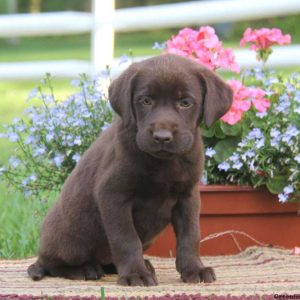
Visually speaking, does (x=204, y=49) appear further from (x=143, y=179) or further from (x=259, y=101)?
(x=143, y=179)

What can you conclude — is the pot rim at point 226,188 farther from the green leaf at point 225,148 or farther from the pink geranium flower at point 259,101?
the pink geranium flower at point 259,101

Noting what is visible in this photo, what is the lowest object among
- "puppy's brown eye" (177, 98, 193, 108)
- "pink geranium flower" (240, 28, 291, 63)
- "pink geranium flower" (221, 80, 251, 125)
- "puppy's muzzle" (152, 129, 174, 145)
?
"pink geranium flower" (221, 80, 251, 125)

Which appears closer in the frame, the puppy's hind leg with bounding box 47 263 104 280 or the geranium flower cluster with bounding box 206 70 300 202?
the puppy's hind leg with bounding box 47 263 104 280

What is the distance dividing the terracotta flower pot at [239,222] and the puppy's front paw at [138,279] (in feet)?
3.83

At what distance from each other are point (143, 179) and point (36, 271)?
73 centimetres

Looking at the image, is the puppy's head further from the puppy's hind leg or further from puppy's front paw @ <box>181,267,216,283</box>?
the puppy's hind leg

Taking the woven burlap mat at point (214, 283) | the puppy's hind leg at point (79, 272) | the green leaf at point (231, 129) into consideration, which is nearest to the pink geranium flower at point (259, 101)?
the green leaf at point (231, 129)

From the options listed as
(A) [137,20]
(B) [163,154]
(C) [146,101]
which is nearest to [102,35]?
(A) [137,20]

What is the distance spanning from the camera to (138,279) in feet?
13.1

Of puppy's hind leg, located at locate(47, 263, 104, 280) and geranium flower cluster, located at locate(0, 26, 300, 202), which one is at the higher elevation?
geranium flower cluster, located at locate(0, 26, 300, 202)

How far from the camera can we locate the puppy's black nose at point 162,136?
3.84 metres

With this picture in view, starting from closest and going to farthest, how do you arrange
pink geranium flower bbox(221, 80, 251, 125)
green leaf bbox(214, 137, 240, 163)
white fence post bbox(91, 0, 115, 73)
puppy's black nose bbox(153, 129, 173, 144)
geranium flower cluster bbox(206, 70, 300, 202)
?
puppy's black nose bbox(153, 129, 173, 144) → geranium flower cluster bbox(206, 70, 300, 202) → pink geranium flower bbox(221, 80, 251, 125) → green leaf bbox(214, 137, 240, 163) → white fence post bbox(91, 0, 115, 73)

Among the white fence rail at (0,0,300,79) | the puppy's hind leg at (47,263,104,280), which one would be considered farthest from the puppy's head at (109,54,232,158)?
the white fence rail at (0,0,300,79)

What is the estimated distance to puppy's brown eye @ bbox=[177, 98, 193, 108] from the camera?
3.96 m
